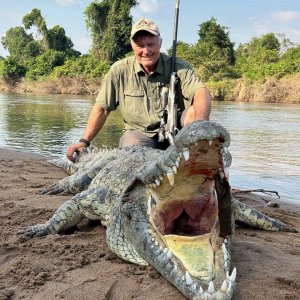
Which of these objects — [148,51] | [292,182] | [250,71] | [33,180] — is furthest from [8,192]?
[250,71]

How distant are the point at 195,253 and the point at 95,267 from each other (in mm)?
650

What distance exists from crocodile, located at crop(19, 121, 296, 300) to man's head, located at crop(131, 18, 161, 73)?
184cm

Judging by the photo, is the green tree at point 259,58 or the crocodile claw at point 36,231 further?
the green tree at point 259,58

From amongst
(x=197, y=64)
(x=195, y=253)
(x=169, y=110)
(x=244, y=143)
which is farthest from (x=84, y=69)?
(x=195, y=253)

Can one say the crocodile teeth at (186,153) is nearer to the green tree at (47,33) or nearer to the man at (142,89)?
the man at (142,89)

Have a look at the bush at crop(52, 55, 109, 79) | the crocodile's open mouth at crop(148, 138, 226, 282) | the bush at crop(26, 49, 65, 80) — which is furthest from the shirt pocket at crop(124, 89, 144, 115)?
the bush at crop(26, 49, 65, 80)

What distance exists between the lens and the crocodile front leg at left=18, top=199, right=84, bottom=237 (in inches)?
121

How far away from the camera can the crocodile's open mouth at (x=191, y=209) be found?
204 centimetres

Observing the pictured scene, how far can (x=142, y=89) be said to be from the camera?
4715 mm

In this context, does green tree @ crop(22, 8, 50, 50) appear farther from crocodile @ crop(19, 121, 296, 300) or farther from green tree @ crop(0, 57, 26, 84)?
crocodile @ crop(19, 121, 296, 300)

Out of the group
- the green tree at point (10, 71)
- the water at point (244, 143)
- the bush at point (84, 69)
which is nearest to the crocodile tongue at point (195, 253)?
the water at point (244, 143)

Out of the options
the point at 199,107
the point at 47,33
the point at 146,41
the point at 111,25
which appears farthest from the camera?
the point at 47,33

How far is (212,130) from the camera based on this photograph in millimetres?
1827

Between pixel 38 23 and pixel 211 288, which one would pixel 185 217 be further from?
pixel 38 23
